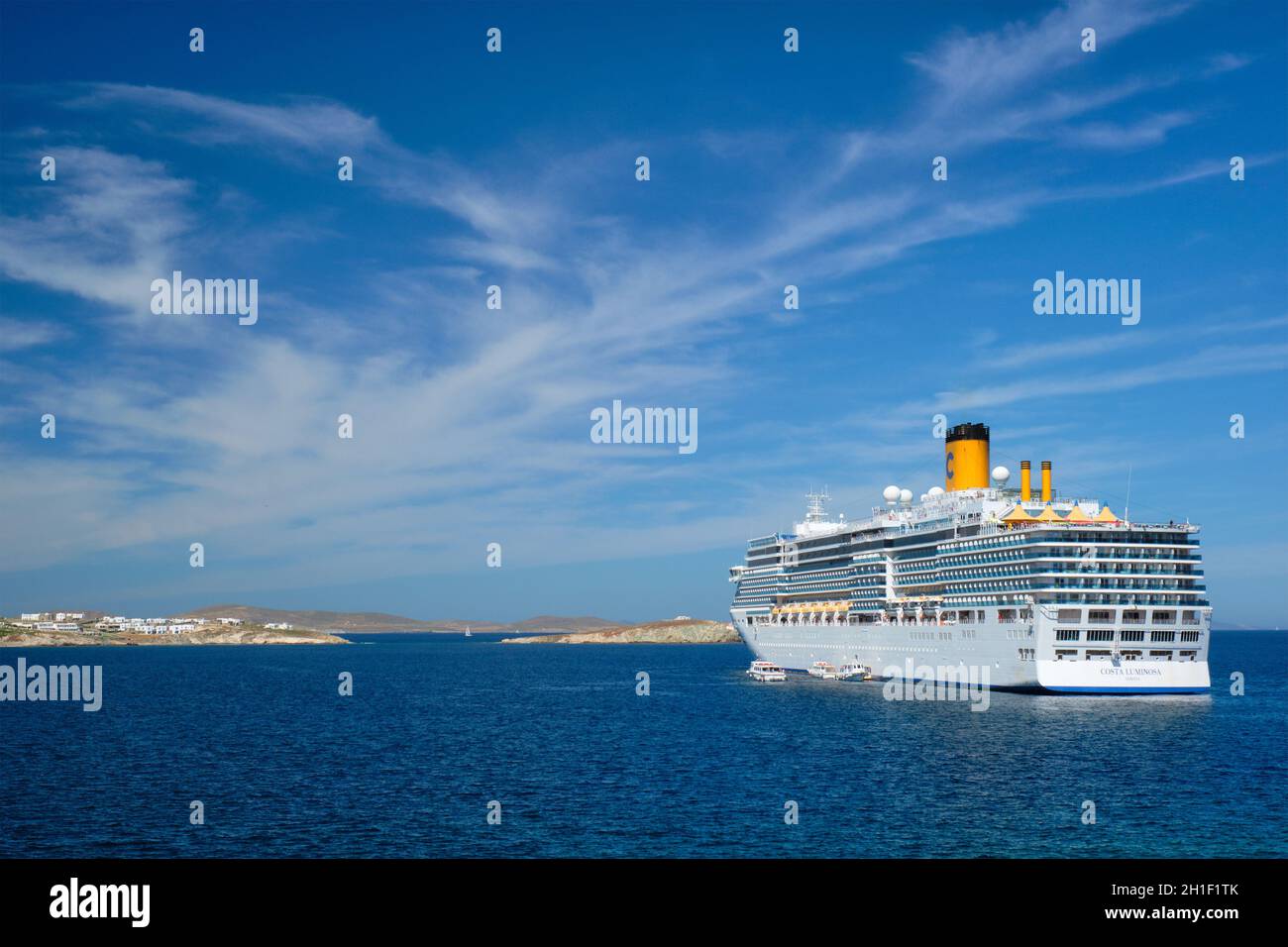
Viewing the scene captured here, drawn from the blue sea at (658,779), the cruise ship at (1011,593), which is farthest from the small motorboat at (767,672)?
the blue sea at (658,779)

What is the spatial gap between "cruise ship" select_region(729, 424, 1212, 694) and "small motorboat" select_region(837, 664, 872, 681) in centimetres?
81

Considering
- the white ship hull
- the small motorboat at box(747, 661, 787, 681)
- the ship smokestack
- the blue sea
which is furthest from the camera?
the small motorboat at box(747, 661, 787, 681)

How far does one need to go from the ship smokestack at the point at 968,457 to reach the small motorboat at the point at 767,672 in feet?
98.3

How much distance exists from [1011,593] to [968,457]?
87.8 ft

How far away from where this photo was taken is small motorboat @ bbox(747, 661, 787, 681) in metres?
127

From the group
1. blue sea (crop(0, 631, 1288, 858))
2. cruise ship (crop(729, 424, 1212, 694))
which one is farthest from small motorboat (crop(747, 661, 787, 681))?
blue sea (crop(0, 631, 1288, 858))

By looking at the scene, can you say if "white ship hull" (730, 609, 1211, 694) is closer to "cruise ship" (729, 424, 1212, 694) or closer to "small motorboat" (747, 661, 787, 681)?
"cruise ship" (729, 424, 1212, 694)

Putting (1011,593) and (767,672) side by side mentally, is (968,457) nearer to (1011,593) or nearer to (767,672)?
(1011,593)

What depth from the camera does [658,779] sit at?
5344 cm

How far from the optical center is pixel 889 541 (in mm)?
119125

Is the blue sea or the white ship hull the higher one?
the white ship hull

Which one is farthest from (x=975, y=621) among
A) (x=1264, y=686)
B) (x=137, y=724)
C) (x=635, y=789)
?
(x=137, y=724)

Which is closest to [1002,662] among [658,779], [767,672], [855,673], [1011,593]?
[1011,593]
